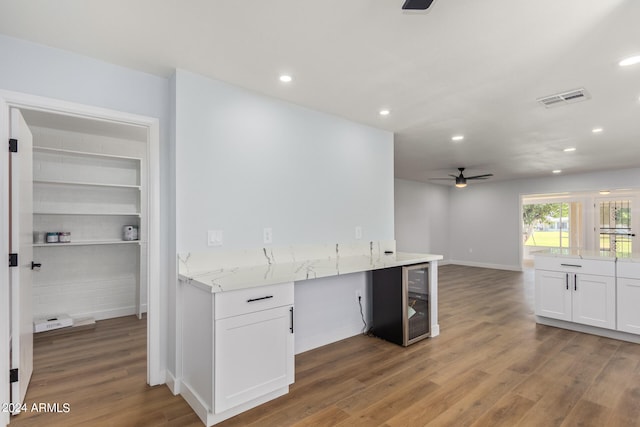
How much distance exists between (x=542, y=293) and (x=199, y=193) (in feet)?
13.7

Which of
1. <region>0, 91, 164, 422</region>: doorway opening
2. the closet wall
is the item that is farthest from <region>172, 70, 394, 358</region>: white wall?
the closet wall

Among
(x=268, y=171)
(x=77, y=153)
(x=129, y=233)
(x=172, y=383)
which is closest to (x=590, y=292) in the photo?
(x=268, y=171)

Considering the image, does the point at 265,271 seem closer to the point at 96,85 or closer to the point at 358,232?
the point at 358,232

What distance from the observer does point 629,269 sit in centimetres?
349

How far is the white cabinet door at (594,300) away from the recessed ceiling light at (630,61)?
231 cm

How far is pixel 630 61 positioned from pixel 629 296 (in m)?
2.47

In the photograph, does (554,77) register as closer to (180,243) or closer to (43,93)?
(180,243)

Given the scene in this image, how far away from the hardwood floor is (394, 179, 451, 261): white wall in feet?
15.7

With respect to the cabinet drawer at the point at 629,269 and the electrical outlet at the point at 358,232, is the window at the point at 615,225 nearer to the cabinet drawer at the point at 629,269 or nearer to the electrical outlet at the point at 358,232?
the cabinet drawer at the point at 629,269

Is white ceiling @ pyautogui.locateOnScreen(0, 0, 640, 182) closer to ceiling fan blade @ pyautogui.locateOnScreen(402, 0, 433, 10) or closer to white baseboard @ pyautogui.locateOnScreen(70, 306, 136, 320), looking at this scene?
ceiling fan blade @ pyautogui.locateOnScreen(402, 0, 433, 10)

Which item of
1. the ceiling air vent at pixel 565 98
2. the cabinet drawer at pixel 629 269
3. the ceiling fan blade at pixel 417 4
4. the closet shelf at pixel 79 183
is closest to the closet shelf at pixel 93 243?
the closet shelf at pixel 79 183

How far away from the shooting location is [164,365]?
2.65m

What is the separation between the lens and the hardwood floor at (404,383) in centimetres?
218

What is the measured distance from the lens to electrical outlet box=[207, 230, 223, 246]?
2684 millimetres
